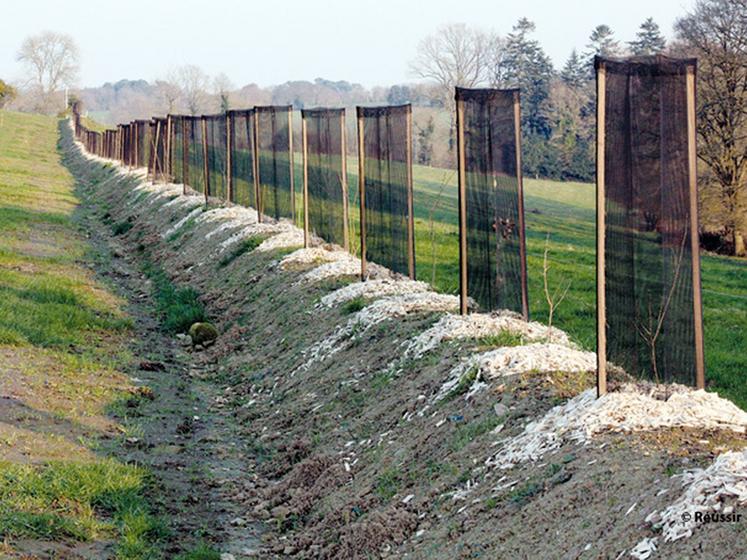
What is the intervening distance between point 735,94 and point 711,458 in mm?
26069

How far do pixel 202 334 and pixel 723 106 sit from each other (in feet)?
71.2

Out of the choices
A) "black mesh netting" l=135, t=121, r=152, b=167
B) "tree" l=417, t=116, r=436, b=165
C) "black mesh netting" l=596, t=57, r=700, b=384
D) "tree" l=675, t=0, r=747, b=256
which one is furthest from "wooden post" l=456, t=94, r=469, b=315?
"tree" l=417, t=116, r=436, b=165

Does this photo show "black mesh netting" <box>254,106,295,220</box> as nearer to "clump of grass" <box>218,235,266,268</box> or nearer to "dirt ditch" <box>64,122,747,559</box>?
"clump of grass" <box>218,235,266,268</box>

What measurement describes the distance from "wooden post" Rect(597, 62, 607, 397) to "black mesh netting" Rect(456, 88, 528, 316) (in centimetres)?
248

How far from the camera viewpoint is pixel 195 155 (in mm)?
25219

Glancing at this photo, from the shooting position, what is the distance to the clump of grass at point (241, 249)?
1490 centimetres

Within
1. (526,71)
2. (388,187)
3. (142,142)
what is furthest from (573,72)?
(388,187)

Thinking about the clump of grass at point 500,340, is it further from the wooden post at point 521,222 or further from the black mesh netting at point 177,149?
the black mesh netting at point 177,149

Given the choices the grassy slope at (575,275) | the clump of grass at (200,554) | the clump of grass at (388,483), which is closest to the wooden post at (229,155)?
the grassy slope at (575,275)

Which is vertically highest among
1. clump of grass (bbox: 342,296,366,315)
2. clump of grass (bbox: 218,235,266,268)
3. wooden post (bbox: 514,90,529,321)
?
wooden post (bbox: 514,90,529,321)

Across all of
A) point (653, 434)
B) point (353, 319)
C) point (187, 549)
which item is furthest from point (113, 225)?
point (653, 434)

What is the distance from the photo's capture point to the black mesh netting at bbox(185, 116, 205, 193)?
80.3 feet

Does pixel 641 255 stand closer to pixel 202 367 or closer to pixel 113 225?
pixel 202 367

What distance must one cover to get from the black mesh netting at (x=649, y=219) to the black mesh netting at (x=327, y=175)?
281 inches
